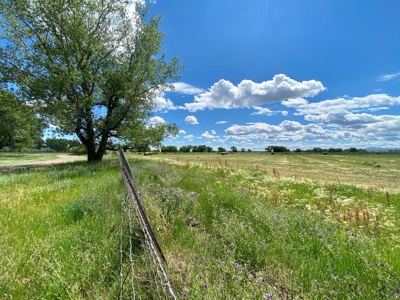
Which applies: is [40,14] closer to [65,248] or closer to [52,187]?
[52,187]

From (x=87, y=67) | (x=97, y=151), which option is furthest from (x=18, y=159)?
(x=87, y=67)

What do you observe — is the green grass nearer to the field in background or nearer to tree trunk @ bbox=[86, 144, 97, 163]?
tree trunk @ bbox=[86, 144, 97, 163]

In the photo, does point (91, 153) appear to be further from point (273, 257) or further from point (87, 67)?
point (273, 257)

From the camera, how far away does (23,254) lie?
2.94 metres

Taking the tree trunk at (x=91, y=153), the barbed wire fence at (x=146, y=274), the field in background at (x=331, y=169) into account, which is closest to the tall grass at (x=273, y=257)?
the barbed wire fence at (x=146, y=274)

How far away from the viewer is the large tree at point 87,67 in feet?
46.3

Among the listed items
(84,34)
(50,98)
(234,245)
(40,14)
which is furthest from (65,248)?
(40,14)

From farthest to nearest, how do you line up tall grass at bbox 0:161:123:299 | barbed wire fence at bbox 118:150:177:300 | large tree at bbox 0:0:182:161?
1. large tree at bbox 0:0:182:161
2. tall grass at bbox 0:161:123:299
3. barbed wire fence at bbox 118:150:177:300

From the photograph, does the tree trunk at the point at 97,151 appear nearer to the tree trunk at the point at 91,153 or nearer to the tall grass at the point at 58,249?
the tree trunk at the point at 91,153

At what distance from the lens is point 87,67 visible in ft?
52.2

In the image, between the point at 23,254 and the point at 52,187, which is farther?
the point at 52,187

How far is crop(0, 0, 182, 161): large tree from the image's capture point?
14109mm

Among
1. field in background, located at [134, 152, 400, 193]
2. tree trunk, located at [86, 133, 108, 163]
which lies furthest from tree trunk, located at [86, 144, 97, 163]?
field in background, located at [134, 152, 400, 193]

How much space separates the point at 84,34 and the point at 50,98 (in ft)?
18.4
